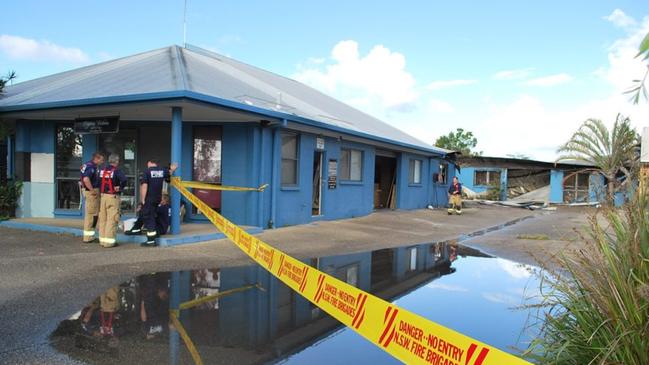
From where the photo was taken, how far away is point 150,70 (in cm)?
1180

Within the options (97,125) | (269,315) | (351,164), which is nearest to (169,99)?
(97,125)

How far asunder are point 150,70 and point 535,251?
10.3 metres

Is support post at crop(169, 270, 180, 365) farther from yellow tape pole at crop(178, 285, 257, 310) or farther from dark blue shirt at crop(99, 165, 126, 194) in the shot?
dark blue shirt at crop(99, 165, 126, 194)

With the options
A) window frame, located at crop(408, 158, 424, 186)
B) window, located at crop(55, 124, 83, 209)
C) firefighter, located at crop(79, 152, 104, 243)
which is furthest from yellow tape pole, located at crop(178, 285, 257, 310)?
window frame, located at crop(408, 158, 424, 186)

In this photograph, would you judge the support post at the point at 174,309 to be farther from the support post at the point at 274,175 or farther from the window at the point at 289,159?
the window at the point at 289,159

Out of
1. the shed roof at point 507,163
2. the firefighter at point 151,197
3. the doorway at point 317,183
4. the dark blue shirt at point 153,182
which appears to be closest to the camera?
the firefighter at point 151,197

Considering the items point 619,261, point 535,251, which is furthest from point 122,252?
point 535,251

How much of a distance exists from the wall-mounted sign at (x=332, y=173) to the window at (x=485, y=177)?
23.0 metres

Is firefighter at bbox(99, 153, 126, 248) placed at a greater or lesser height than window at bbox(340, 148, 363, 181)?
lesser

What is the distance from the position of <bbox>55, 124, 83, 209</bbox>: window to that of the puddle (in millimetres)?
7243

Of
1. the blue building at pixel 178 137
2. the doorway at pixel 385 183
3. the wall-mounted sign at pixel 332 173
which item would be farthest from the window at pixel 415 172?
the blue building at pixel 178 137

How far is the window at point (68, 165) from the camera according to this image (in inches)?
496

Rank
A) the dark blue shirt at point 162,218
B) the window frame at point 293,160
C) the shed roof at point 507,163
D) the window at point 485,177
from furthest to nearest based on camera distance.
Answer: the window at point 485,177 → the shed roof at point 507,163 → the window frame at point 293,160 → the dark blue shirt at point 162,218

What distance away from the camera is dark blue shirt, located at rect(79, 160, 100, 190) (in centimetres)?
939
